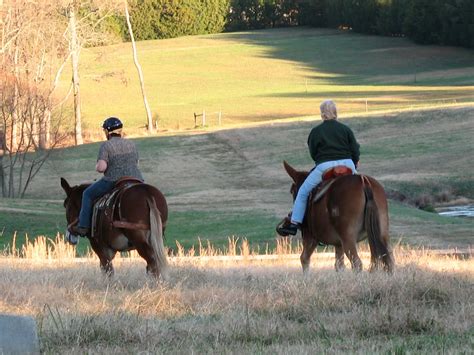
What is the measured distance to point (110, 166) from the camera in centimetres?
1438

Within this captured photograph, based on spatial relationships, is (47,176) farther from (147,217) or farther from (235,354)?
(235,354)

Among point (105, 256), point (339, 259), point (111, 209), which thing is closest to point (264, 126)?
point (339, 259)

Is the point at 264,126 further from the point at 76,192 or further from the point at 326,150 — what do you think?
the point at 326,150

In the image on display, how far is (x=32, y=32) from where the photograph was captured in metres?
52.6

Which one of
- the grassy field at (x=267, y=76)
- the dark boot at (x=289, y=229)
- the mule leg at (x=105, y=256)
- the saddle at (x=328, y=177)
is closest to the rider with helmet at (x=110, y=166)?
the mule leg at (x=105, y=256)

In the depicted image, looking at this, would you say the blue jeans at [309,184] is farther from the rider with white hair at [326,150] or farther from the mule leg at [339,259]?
the mule leg at [339,259]

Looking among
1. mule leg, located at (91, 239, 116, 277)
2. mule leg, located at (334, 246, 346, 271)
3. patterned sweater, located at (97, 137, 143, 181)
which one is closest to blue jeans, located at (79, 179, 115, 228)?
patterned sweater, located at (97, 137, 143, 181)

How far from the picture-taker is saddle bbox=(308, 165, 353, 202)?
46.3 ft

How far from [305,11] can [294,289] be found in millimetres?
128582

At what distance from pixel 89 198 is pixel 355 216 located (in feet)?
11.6

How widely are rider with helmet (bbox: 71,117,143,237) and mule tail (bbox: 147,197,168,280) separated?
2.85 feet

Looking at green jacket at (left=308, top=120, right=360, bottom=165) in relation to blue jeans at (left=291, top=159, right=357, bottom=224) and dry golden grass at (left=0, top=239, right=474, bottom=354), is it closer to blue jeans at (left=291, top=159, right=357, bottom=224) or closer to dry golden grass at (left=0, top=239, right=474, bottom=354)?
blue jeans at (left=291, top=159, right=357, bottom=224)

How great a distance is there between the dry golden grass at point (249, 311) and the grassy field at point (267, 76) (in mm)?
51501

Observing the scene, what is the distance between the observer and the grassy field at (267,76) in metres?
74.6
